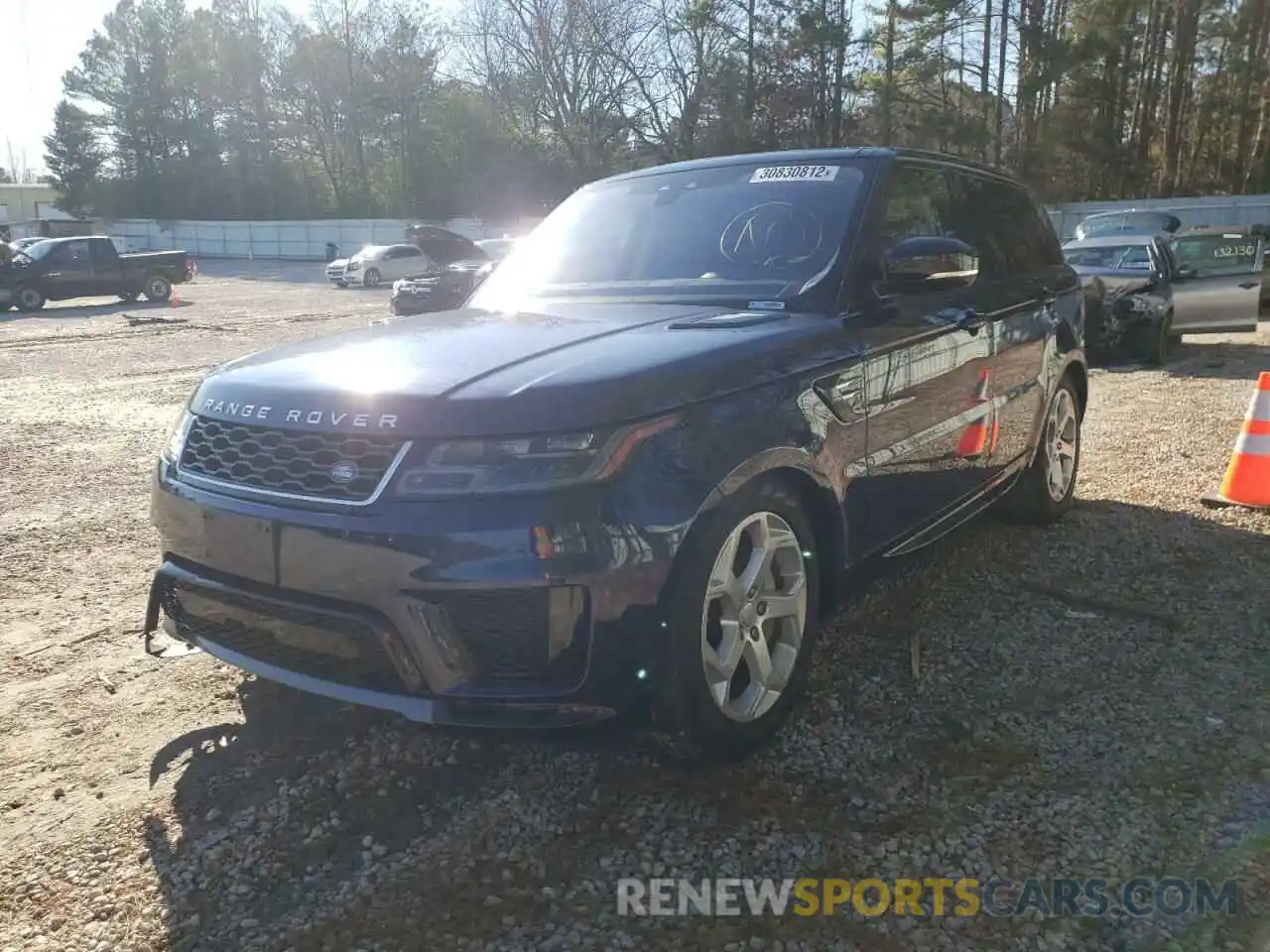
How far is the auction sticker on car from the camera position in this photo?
3.74 m

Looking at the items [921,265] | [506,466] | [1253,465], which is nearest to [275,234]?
[1253,465]

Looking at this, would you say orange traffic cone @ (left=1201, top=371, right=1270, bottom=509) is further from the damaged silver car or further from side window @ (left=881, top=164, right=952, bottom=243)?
the damaged silver car

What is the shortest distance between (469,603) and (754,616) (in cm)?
89

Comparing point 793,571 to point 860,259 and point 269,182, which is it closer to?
point 860,259

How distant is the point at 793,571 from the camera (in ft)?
9.89

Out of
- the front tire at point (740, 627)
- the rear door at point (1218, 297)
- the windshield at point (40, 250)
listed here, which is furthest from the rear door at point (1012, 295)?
the windshield at point (40, 250)

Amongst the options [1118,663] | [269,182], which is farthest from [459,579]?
[269,182]

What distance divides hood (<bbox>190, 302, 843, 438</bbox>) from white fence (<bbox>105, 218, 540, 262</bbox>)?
4289 cm

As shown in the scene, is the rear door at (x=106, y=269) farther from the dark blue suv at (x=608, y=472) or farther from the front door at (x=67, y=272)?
the dark blue suv at (x=608, y=472)

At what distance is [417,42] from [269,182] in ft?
46.4

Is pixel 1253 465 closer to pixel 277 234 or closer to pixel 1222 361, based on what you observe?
pixel 1222 361

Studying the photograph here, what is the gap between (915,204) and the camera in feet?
12.9

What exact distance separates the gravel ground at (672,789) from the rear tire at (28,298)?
23.2m

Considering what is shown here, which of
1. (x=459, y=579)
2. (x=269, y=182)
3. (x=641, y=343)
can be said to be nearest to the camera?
(x=459, y=579)
